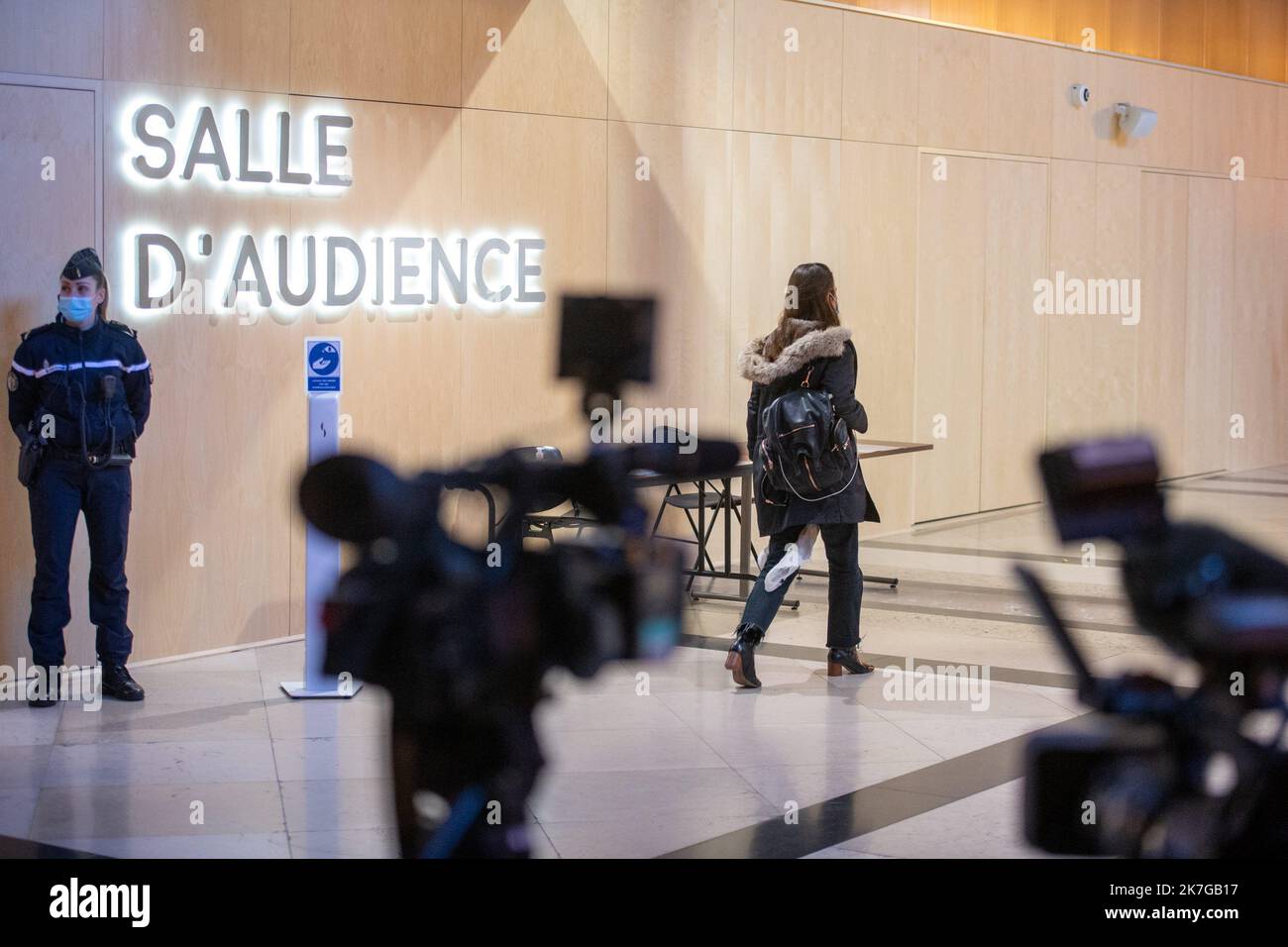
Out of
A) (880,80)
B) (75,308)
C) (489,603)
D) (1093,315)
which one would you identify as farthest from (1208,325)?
(489,603)

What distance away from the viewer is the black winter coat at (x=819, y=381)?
6234mm

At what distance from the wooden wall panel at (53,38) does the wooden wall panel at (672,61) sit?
302 centimetres

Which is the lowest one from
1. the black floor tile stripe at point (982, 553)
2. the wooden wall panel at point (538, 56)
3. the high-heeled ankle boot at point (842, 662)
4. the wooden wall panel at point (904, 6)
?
the high-heeled ankle boot at point (842, 662)

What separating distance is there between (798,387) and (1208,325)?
947 centimetres

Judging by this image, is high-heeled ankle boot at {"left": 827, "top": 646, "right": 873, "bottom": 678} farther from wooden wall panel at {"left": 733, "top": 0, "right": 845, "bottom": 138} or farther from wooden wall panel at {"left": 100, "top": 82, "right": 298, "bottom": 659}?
wooden wall panel at {"left": 733, "top": 0, "right": 845, "bottom": 138}

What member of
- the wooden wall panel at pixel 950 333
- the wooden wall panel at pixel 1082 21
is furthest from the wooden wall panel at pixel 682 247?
the wooden wall panel at pixel 1082 21

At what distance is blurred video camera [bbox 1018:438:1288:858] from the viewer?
4.75 feet

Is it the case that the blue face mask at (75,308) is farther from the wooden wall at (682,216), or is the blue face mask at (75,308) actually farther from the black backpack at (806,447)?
the black backpack at (806,447)

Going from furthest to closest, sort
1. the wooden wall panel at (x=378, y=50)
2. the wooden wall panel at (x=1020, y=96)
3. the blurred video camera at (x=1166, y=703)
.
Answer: the wooden wall panel at (x=1020, y=96) → the wooden wall panel at (x=378, y=50) → the blurred video camera at (x=1166, y=703)

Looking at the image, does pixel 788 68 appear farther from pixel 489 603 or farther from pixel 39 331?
pixel 489 603

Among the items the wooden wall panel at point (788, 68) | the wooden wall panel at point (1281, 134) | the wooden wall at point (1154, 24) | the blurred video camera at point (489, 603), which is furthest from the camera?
the wooden wall panel at point (1281, 134)
